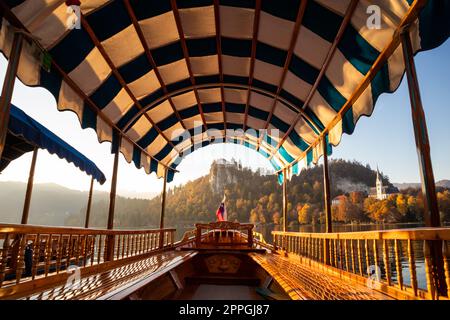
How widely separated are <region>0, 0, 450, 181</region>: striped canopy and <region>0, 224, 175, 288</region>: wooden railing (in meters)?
2.18

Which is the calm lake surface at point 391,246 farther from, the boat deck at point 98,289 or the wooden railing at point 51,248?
A: the boat deck at point 98,289

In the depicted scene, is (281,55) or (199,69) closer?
(281,55)

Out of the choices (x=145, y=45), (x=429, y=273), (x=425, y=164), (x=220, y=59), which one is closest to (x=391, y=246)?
(x=220, y=59)

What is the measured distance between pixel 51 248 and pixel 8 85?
2.36 metres

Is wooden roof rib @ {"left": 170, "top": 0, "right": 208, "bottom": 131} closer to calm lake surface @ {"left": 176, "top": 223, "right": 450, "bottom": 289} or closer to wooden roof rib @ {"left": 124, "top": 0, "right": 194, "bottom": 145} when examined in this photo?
wooden roof rib @ {"left": 124, "top": 0, "right": 194, "bottom": 145}

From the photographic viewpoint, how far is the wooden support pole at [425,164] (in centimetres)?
257

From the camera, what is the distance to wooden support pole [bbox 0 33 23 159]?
10.3 feet

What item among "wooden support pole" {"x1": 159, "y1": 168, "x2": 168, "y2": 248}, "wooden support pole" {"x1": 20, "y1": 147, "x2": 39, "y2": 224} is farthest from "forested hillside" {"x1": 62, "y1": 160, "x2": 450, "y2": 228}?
"wooden support pole" {"x1": 20, "y1": 147, "x2": 39, "y2": 224}

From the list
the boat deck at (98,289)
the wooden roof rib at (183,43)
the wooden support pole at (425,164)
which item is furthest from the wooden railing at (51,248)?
the wooden support pole at (425,164)

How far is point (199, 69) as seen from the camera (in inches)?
268

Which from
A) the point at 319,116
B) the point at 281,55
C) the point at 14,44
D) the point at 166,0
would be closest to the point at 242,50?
the point at 281,55

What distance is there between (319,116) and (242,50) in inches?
94.5

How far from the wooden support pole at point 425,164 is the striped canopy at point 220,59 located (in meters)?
0.25
